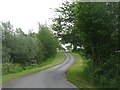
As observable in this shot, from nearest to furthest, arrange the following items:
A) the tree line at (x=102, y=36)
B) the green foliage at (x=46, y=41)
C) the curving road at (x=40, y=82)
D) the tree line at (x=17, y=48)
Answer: the curving road at (x=40, y=82) → the tree line at (x=102, y=36) → the tree line at (x=17, y=48) → the green foliage at (x=46, y=41)

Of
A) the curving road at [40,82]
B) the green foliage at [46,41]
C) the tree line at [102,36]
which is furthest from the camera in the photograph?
the green foliage at [46,41]

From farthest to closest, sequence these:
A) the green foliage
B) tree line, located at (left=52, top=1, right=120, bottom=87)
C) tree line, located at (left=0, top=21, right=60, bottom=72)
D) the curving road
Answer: the green foliage, tree line, located at (left=0, top=21, right=60, bottom=72), tree line, located at (left=52, top=1, right=120, bottom=87), the curving road

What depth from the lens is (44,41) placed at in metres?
87.4

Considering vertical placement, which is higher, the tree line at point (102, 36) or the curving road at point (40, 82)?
the tree line at point (102, 36)

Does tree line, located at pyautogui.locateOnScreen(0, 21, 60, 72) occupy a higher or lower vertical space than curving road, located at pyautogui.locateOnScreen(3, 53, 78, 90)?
higher

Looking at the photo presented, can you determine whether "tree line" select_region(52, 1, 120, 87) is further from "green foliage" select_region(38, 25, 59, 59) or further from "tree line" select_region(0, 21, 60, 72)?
"green foliage" select_region(38, 25, 59, 59)

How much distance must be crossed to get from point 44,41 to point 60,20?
42859 mm

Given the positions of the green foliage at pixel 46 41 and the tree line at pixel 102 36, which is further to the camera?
the green foliage at pixel 46 41

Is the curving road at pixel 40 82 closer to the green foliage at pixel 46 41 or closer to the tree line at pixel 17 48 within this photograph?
the tree line at pixel 17 48

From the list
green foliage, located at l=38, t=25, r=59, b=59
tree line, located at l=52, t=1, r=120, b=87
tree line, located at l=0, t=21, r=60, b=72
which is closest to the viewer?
tree line, located at l=52, t=1, r=120, b=87

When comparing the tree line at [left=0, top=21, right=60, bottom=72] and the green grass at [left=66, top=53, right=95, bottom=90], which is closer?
the green grass at [left=66, top=53, right=95, bottom=90]

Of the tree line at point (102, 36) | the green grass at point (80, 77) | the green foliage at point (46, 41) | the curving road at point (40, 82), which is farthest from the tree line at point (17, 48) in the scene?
the tree line at point (102, 36)

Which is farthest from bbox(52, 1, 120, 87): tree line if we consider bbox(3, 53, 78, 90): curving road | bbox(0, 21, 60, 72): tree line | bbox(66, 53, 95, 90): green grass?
bbox(0, 21, 60, 72): tree line

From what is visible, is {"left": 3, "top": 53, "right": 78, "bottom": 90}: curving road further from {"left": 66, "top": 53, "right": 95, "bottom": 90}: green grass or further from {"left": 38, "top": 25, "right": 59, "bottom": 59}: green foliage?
{"left": 38, "top": 25, "right": 59, "bottom": 59}: green foliage
